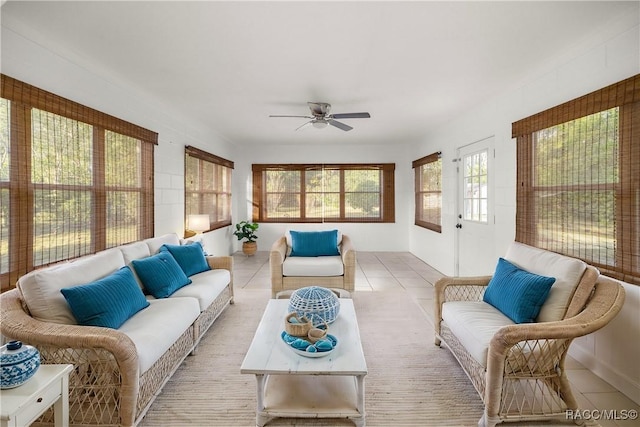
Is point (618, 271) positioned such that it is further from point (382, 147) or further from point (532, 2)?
point (382, 147)

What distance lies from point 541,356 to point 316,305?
1.37 meters

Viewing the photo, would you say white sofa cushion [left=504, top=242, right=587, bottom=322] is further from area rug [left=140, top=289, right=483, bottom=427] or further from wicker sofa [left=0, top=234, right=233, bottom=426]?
wicker sofa [left=0, top=234, right=233, bottom=426]

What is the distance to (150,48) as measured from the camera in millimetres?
2461

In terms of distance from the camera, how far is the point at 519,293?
2.07 metres

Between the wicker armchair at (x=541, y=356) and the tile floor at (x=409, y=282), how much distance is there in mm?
328

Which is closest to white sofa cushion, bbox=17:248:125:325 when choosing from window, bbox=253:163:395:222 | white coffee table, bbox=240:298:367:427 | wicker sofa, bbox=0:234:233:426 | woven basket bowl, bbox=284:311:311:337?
wicker sofa, bbox=0:234:233:426

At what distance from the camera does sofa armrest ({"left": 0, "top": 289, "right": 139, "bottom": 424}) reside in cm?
158

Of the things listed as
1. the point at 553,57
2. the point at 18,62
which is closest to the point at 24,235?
the point at 18,62

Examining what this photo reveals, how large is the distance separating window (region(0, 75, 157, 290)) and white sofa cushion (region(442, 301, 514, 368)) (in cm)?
307

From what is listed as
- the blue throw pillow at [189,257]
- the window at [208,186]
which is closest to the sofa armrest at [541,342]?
the blue throw pillow at [189,257]

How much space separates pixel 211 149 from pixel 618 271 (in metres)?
5.53

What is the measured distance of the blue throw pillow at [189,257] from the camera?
313cm

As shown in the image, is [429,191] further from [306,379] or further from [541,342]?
[306,379]

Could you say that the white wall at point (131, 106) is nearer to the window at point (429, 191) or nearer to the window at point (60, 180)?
the window at point (60, 180)
